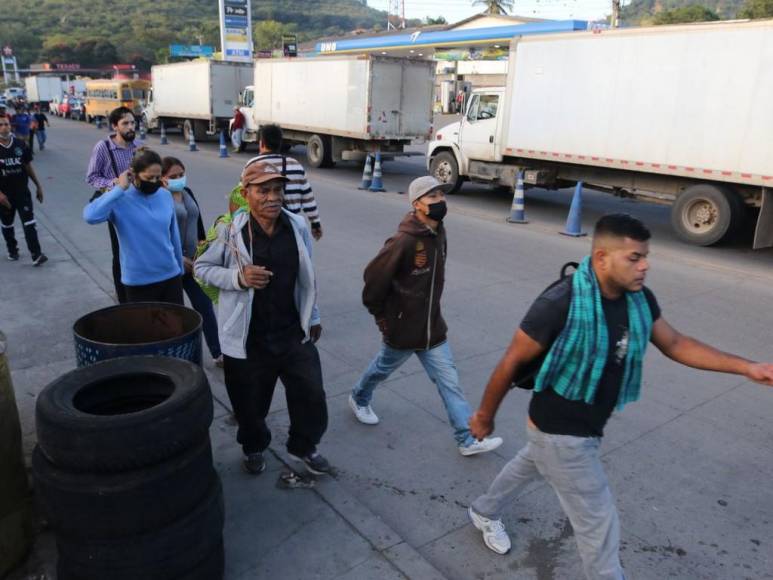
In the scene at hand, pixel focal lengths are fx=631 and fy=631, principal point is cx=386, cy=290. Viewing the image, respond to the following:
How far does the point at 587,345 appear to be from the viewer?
2.32 metres

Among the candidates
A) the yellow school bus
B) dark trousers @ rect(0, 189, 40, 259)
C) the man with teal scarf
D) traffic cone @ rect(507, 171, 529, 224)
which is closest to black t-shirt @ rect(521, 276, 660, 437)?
the man with teal scarf

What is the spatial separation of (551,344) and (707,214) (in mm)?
9340

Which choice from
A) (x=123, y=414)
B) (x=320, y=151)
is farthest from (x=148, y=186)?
Result: (x=320, y=151)

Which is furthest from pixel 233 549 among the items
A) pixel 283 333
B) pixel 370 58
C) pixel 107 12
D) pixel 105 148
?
pixel 107 12

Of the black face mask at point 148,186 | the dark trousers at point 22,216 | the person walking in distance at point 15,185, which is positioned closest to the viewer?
the black face mask at point 148,186

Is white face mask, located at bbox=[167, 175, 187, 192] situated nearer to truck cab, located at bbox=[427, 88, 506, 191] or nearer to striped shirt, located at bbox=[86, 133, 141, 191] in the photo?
striped shirt, located at bbox=[86, 133, 141, 191]

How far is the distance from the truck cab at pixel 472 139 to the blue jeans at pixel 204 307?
9.72 meters

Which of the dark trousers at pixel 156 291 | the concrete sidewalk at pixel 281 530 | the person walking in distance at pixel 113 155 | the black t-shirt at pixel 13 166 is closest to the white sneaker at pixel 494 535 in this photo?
the concrete sidewalk at pixel 281 530

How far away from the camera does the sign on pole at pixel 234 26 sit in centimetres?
4050

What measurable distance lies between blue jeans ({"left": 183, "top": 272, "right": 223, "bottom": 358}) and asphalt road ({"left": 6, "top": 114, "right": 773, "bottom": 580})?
0.32 metres

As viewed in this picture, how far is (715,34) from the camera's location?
385 inches

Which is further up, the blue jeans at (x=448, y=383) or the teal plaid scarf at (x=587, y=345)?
the teal plaid scarf at (x=587, y=345)

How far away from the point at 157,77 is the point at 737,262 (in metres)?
28.7

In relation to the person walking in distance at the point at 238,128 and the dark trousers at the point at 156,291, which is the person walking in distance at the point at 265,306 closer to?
the dark trousers at the point at 156,291
